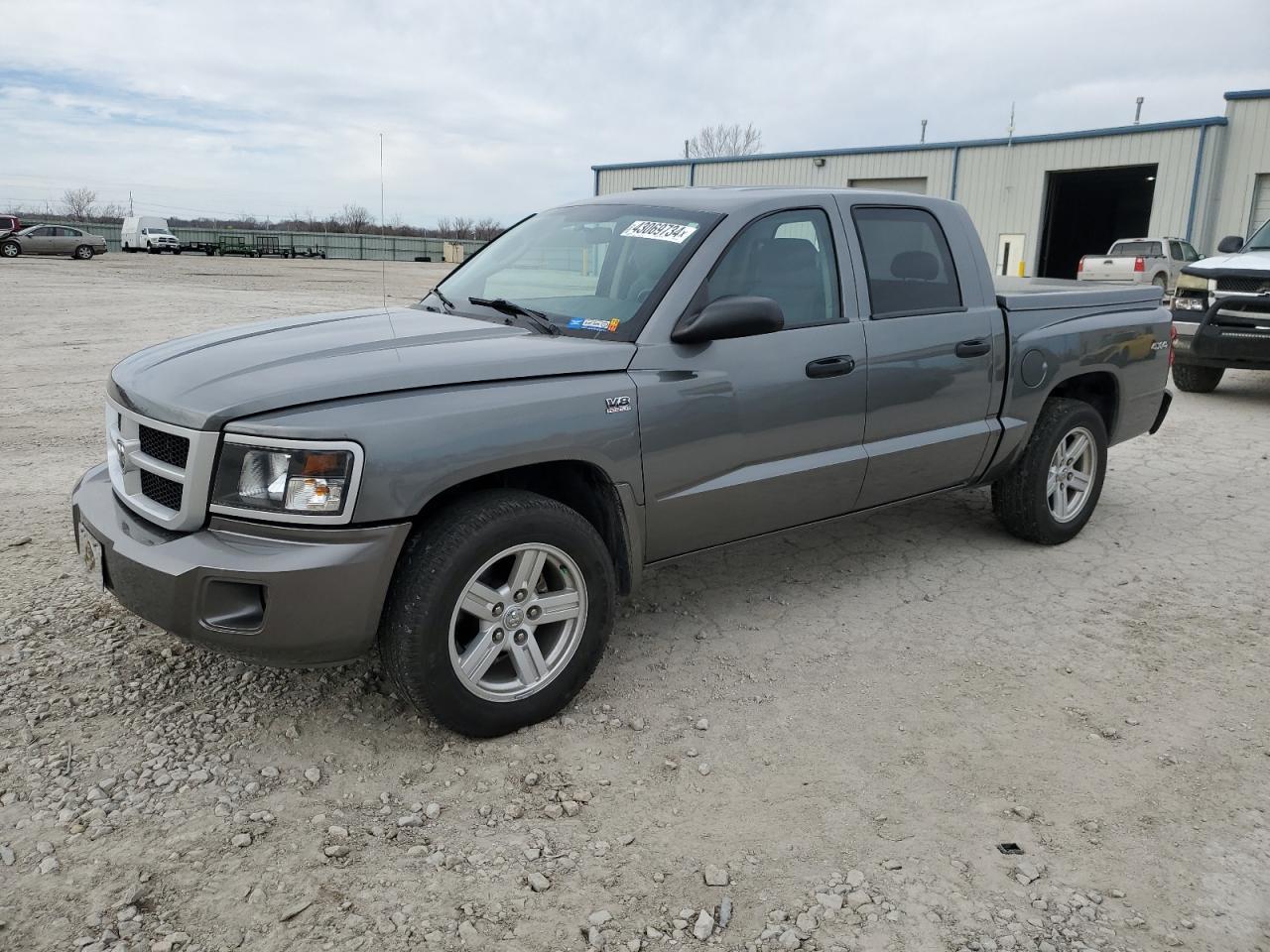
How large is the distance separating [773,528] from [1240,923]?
2066 mm

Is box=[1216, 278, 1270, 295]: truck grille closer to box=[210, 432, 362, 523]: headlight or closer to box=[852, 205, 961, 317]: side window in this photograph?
box=[852, 205, 961, 317]: side window

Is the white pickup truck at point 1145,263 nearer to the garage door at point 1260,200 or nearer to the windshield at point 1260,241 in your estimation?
the garage door at point 1260,200

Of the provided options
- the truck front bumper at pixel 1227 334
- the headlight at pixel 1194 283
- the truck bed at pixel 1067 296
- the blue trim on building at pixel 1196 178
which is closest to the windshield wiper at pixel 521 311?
the truck bed at pixel 1067 296

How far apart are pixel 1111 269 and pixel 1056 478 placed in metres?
20.3

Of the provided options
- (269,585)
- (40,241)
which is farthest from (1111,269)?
(40,241)

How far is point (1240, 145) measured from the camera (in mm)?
24250

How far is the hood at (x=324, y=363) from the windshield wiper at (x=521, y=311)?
0.25ft

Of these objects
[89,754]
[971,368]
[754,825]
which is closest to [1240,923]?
[754,825]

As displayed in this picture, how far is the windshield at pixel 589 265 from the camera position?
3.71 metres

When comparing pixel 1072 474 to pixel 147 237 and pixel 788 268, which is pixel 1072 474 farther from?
pixel 147 237

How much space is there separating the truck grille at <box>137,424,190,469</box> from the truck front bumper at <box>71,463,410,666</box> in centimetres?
23

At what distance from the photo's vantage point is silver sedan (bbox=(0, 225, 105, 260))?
37.7 metres

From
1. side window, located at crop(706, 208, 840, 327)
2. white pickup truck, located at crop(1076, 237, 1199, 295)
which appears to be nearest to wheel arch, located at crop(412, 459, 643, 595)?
side window, located at crop(706, 208, 840, 327)

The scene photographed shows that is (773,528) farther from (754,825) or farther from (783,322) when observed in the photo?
(754,825)
